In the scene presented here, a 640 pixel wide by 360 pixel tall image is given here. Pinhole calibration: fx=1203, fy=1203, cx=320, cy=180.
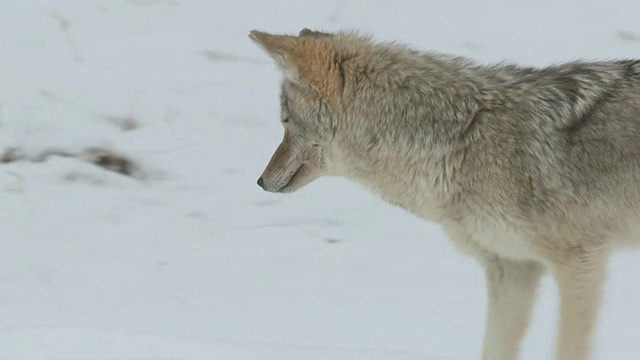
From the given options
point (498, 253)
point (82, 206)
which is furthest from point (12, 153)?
point (498, 253)

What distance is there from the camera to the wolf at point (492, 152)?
14.2 feet

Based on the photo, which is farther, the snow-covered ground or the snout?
the snow-covered ground

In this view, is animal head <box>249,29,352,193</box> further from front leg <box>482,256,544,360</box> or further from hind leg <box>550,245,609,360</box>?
hind leg <box>550,245,609,360</box>

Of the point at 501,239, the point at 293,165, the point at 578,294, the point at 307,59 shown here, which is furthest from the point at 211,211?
the point at 578,294

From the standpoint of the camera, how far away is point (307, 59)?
4.54 metres

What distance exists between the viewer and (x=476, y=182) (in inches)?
173

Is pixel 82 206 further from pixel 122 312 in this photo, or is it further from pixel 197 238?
pixel 122 312

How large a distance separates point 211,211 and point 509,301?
9.12 ft

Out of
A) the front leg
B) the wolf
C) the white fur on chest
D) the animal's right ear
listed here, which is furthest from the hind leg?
the animal's right ear

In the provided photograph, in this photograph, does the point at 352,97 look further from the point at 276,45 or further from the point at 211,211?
the point at 211,211

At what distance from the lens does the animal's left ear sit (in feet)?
14.8

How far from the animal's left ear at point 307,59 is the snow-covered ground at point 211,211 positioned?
1.07 metres

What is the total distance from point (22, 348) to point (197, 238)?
7.56 ft

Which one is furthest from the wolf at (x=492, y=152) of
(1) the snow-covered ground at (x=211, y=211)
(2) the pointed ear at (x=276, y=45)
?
(1) the snow-covered ground at (x=211, y=211)
